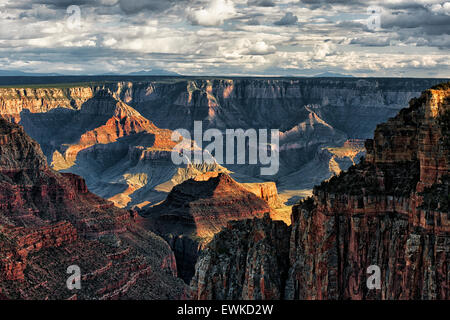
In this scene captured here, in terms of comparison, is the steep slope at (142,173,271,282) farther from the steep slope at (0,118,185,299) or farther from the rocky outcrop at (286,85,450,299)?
the rocky outcrop at (286,85,450,299)

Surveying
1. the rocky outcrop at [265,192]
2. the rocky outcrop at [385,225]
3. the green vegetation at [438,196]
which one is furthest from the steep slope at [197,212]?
the green vegetation at [438,196]

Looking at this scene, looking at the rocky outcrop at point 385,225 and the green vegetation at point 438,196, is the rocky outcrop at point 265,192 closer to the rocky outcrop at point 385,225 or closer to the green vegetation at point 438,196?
the rocky outcrop at point 385,225

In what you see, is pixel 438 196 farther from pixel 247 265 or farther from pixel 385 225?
pixel 247 265

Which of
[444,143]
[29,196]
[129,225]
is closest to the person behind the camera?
[444,143]

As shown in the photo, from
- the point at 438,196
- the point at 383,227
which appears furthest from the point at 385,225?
the point at 438,196
